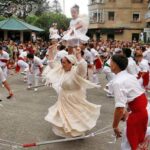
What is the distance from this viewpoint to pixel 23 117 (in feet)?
30.5

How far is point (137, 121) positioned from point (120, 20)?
193ft

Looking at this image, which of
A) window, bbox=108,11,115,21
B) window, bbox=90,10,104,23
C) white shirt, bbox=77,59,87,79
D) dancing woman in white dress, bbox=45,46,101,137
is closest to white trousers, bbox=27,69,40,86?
dancing woman in white dress, bbox=45,46,101,137

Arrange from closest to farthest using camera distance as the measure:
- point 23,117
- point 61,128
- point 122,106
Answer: point 122,106
point 61,128
point 23,117

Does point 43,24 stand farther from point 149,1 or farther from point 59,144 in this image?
point 59,144

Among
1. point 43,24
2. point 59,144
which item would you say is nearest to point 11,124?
point 59,144

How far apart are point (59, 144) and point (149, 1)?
5522 cm

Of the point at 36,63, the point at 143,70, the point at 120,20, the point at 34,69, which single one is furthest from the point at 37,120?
the point at 120,20

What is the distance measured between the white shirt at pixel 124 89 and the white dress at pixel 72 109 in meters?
1.99

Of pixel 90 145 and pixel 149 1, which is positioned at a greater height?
pixel 149 1

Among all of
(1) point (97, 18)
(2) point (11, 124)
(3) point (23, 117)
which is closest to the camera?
(2) point (11, 124)

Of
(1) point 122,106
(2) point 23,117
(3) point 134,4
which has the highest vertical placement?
→ (3) point 134,4

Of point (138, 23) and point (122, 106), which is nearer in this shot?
point (122, 106)

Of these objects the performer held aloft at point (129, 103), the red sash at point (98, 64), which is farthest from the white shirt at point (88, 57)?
the performer held aloft at point (129, 103)

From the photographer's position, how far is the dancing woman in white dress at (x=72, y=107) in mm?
7027
